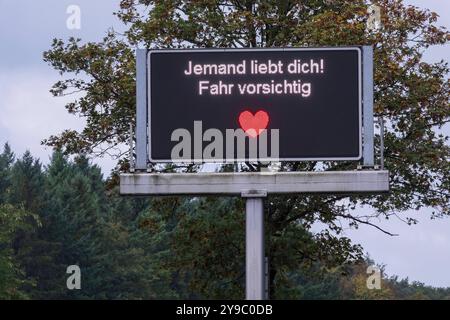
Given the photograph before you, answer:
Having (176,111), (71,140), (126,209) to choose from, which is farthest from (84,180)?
(176,111)

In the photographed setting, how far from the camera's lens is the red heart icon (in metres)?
23.4

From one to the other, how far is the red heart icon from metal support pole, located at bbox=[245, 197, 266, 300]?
4.85ft

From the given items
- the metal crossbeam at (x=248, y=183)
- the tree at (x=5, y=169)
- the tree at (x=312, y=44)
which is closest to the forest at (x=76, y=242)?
the tree at (x=5, y=169)

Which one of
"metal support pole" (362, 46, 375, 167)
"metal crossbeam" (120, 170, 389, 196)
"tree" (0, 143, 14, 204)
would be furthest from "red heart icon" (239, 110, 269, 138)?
"tree" (0, 143, 14, 204)

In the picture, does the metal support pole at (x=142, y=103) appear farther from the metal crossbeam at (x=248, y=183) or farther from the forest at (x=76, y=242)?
the forest at (x=76, y=242)

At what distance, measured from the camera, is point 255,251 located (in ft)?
80.0

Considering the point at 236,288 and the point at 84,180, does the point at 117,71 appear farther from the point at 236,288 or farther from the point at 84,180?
the point at 84,180

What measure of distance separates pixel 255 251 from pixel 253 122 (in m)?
2.28

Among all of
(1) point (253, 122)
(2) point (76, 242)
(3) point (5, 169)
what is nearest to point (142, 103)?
(1) point (253, 122)

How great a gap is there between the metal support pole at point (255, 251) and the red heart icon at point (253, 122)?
1.48 meters

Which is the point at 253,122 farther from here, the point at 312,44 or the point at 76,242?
the point at 76,242

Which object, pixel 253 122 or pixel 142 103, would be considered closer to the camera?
pixel 253 122

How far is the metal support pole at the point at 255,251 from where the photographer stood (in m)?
24.2
